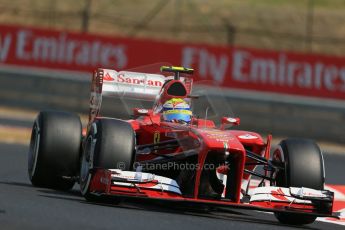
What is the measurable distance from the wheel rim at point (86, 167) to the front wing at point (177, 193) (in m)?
0.20

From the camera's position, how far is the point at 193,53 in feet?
76.5

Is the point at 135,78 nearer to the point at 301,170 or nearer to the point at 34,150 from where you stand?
the point at 34,150

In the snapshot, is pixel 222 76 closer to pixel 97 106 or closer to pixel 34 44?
pixel 34 44

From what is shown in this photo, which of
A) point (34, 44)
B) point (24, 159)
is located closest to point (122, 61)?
point (34, 44)

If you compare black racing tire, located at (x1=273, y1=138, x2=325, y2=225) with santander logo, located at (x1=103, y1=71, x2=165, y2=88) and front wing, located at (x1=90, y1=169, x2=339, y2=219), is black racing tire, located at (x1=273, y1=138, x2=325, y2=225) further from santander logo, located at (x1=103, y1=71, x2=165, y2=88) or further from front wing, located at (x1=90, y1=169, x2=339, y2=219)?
santander logo, located at (x1=103, y1=71, x2=165, y2=88)

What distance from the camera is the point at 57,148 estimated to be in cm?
1087

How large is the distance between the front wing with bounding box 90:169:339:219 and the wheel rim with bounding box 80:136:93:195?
203 millimetres

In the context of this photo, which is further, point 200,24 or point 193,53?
point 200,24

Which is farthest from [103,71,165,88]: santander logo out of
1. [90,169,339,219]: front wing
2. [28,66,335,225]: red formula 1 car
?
[90,169,339,219]: front wing

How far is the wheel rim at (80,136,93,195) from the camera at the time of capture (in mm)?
10037

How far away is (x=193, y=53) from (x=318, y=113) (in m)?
3.34

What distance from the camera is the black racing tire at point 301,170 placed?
32.6ft

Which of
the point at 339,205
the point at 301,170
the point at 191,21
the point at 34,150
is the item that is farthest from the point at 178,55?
the point at 301,170

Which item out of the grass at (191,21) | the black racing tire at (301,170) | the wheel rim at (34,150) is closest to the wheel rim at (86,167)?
the wheel rim at (34,150)
